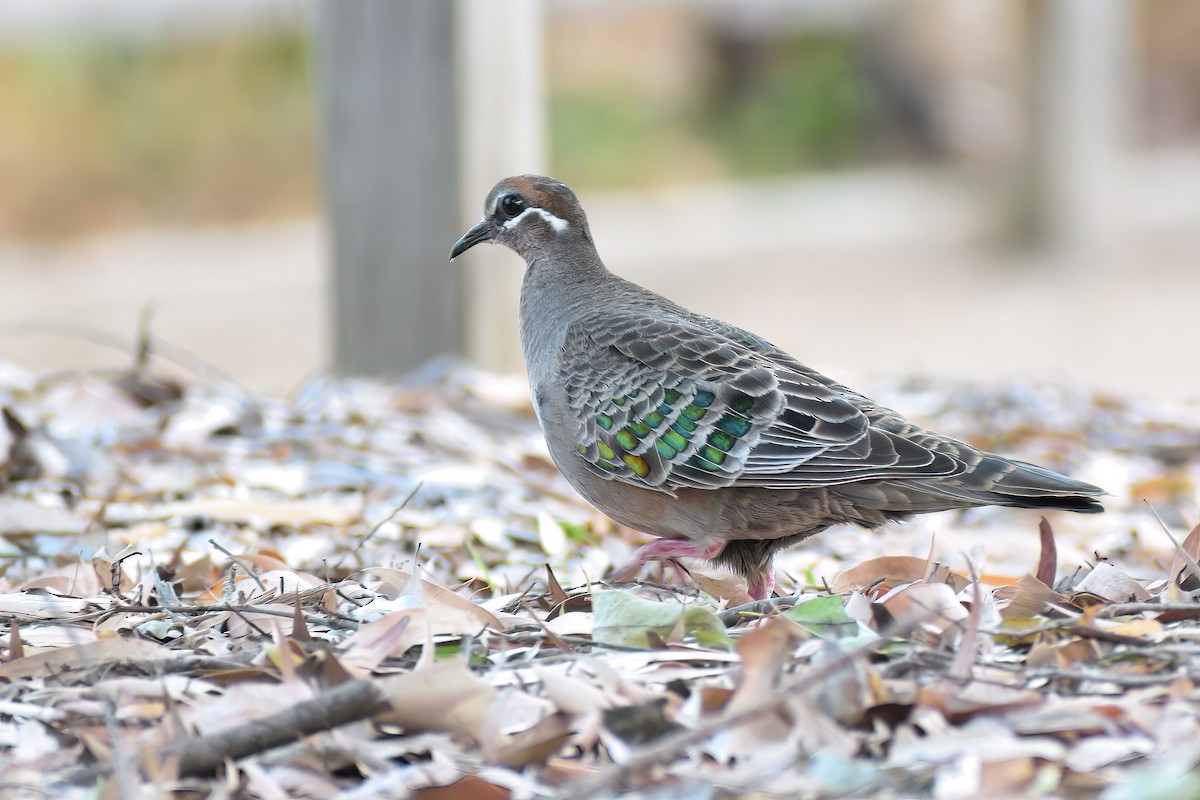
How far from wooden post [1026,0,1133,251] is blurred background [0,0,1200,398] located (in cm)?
2

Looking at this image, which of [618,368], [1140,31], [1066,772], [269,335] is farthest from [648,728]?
[1140,31]

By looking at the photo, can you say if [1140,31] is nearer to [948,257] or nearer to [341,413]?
[948,257]

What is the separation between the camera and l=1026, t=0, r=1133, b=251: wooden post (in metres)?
10.9

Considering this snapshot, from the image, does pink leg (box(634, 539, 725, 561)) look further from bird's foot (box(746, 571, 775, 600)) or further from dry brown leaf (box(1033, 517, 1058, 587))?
dry brown leaf (box(1033, 517, 1058, 587))

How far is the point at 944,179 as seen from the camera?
15.3 m

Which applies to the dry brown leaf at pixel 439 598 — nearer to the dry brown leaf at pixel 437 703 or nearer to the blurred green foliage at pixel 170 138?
the dry brown leaf at pixel 437 703

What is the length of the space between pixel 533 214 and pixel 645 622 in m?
1.88

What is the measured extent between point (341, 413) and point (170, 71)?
901cm

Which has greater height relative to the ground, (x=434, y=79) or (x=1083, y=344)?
(x=434, y=79)

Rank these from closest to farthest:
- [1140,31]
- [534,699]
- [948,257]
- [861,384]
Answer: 1. [534,699]
2. [861,384]
3. [948,257]
4. [1140,31]

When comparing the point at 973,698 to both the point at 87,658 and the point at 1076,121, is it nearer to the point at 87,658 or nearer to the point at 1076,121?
the point at 87,658

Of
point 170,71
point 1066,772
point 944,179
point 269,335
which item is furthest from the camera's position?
point 944,179

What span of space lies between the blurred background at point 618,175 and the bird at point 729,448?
2.30 meters

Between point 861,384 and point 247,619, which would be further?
point 861,384
